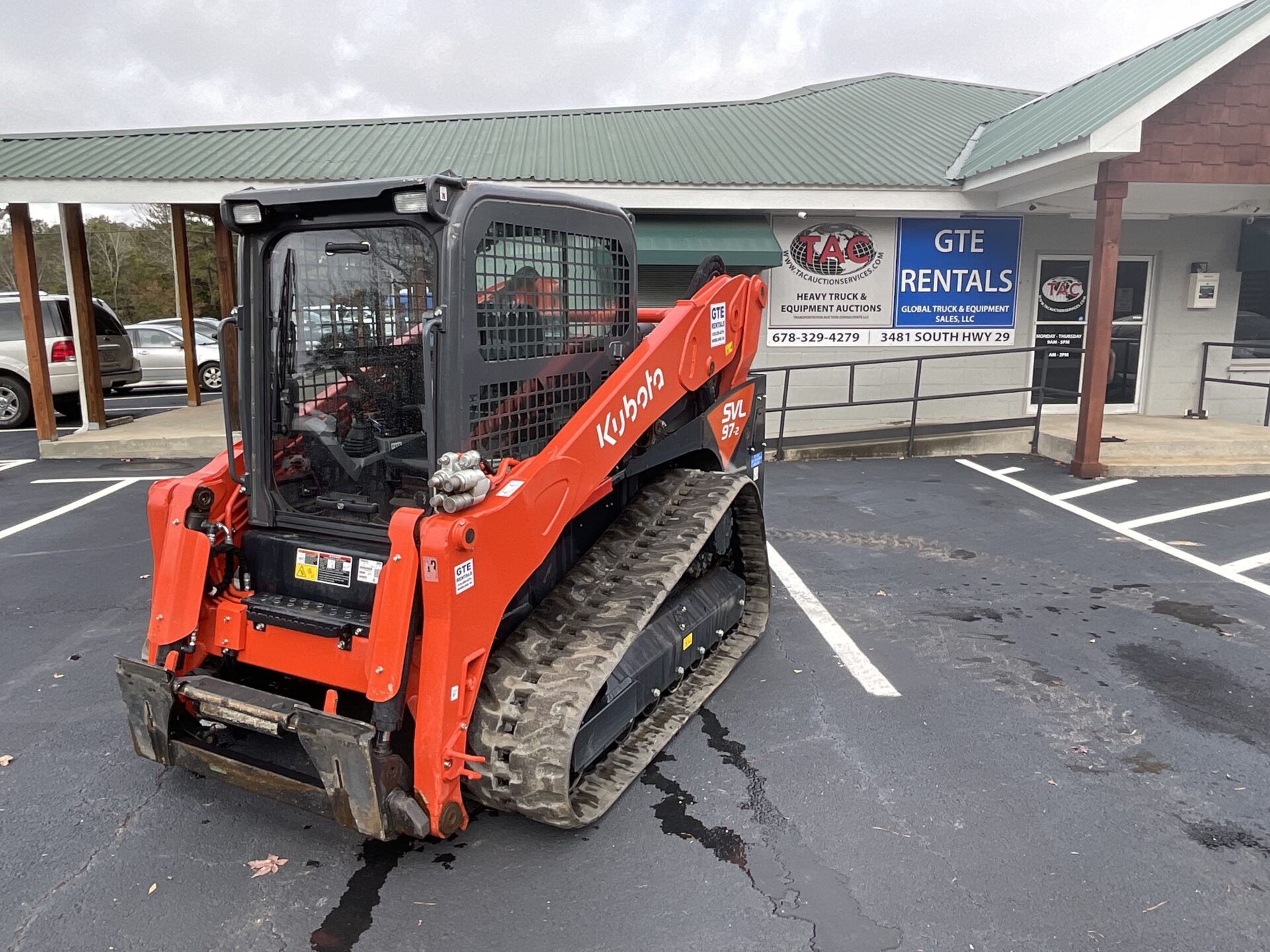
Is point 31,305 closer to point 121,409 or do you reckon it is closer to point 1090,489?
point 121,409

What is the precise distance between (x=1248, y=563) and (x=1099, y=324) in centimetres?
344

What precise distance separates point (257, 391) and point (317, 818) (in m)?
1.67

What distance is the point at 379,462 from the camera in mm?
3355

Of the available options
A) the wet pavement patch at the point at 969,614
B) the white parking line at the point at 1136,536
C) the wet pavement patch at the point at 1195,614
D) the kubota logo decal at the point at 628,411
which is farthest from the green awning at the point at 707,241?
the kubota logo decal at the point at 628,411

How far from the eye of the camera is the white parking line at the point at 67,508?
24.6ft

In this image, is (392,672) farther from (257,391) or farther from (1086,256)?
(1086,256)

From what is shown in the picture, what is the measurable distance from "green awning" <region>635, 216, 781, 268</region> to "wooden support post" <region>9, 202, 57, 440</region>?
7135mm

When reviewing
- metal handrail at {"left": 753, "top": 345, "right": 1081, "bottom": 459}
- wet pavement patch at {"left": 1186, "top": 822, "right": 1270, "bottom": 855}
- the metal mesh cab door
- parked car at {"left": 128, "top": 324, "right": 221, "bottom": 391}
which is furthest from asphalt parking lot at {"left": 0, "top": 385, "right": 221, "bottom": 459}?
wet pavement patch at {"left": 1186, "top": 822, "right": 1270, "bottom": 855}

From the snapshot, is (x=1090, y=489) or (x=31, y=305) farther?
(x=31, y=305)

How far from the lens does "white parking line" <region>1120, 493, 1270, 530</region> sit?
25.3ft

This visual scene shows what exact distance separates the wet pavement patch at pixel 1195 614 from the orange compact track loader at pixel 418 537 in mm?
3408

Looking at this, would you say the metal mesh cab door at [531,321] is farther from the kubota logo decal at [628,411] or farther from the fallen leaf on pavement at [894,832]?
the fallen leaf on pavement at [894,832]

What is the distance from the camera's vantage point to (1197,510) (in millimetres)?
8102

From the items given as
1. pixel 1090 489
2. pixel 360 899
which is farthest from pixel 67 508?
pixel 1090 489
